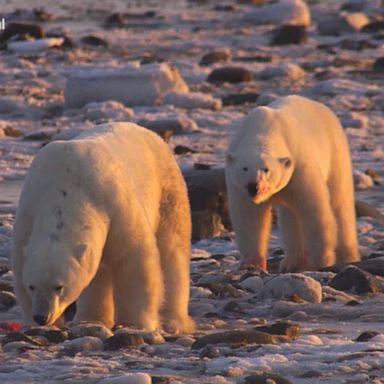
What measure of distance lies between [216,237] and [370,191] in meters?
2.33

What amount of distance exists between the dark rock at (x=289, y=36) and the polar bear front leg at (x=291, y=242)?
52.4 feet

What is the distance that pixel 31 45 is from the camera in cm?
2347

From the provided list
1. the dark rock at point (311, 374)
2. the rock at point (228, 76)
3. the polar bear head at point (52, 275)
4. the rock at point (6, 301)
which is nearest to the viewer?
the dark rock at point (311, 374)

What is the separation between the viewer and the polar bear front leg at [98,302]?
22.0ft

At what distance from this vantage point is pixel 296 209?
9383 mm

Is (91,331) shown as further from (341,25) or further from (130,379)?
(341,25)

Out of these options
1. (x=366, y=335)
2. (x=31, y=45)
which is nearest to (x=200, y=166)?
(x=366, y=335)

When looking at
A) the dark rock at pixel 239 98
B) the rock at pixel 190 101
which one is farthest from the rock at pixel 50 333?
the dark rock at pixel 239 98

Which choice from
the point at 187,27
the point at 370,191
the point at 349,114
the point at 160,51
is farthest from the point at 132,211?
the point at 187,27

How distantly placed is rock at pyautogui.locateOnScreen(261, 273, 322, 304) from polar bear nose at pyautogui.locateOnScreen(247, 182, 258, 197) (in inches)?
36.7

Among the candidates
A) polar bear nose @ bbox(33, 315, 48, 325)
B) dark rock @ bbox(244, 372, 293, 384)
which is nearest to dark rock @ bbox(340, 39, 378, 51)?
polar bear nose @ bbox(33, 315, 48, 325)

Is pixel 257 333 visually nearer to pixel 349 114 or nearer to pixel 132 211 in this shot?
pixel 132 211

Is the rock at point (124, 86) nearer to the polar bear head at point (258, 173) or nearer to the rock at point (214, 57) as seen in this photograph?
the rock at point (214, 57)

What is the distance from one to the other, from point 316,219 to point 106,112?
7.63 m
